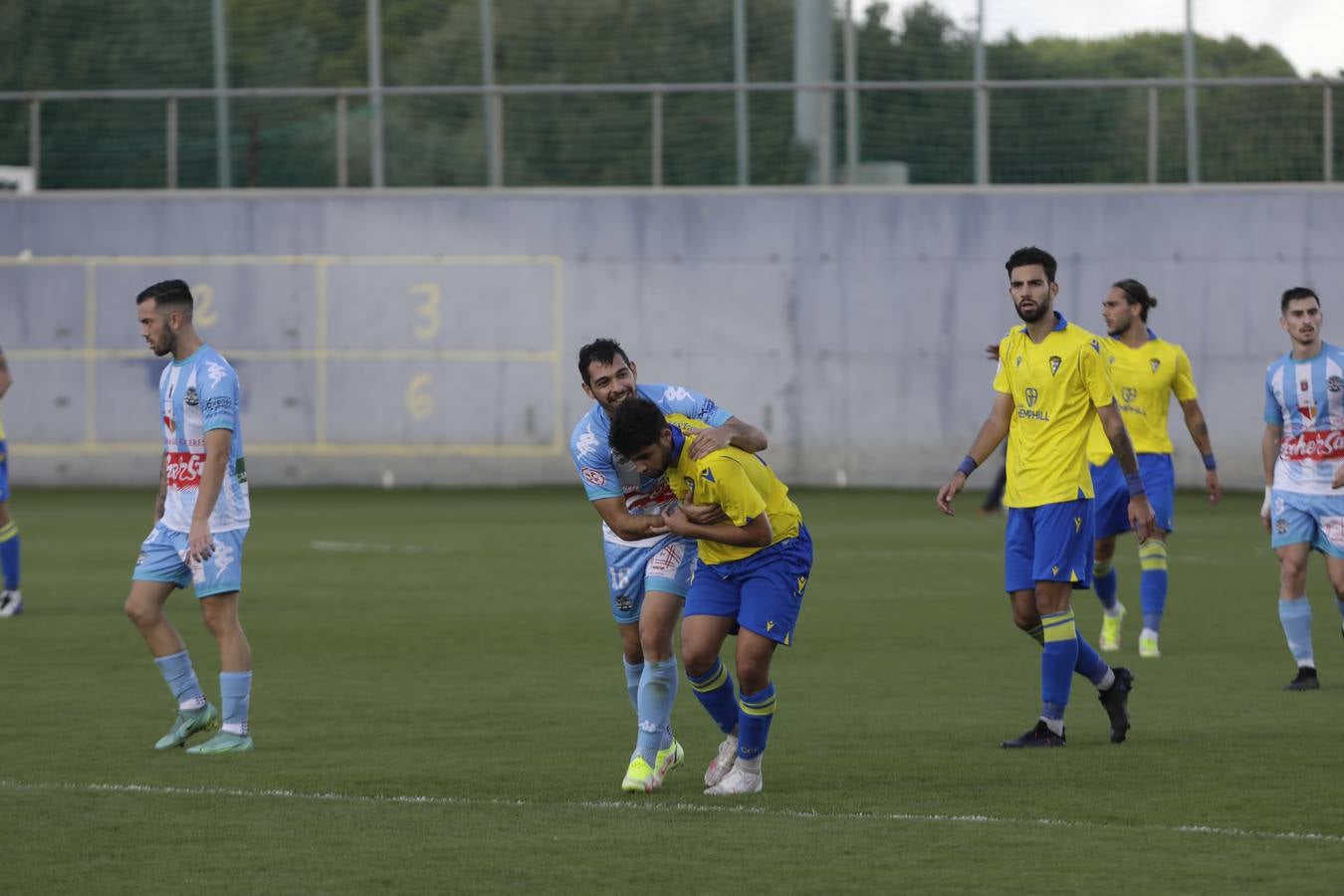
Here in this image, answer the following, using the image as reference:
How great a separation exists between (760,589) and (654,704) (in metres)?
→ 0.63

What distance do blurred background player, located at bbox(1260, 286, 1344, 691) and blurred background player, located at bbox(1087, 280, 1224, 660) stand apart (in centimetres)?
135

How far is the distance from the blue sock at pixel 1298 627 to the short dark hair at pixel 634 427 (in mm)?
4851

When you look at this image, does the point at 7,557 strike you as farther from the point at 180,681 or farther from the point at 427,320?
the point at 427,320

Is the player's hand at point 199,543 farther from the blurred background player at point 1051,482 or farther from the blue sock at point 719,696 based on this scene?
the blurred background player at point 1051,482

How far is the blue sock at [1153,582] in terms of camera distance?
1207 centimetres

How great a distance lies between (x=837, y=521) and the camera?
2302cm

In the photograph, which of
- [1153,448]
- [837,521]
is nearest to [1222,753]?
[1153,448]

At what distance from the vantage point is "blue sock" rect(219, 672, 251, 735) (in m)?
8.80

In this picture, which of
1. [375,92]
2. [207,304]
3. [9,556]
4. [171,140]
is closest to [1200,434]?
[9,556]

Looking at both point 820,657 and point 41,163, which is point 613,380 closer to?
point 820,657

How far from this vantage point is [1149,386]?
12.3m

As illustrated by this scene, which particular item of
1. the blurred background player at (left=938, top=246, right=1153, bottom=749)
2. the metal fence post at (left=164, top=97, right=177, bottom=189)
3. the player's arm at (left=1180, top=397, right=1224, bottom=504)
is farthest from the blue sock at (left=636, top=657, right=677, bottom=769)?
the metal fence post at (left=164, top=97, right=177, bottom=189)

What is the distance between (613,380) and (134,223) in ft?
74.8

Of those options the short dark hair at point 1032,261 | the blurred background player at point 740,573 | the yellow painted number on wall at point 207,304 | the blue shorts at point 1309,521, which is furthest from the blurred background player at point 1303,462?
the yellow painted number on wall at point 207,304
